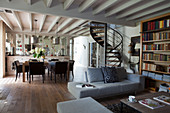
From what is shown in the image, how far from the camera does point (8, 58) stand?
656cm

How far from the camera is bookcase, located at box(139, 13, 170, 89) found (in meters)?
3.68

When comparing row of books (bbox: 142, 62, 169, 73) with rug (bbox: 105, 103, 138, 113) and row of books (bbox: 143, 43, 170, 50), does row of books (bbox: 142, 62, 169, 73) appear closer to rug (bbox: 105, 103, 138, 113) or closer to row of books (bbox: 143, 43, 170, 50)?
row of books (bbox: 143, 43, 170, 50)

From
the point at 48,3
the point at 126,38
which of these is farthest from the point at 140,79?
the point at 48,3

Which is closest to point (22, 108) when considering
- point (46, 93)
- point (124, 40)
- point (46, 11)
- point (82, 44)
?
point (46, 93)

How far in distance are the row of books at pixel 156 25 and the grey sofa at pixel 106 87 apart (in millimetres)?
1806

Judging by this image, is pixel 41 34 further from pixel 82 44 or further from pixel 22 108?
pixel 22 108

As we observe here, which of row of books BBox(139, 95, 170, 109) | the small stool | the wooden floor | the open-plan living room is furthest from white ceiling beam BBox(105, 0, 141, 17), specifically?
the small stool

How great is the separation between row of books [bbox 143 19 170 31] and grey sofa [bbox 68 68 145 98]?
1.81 meters

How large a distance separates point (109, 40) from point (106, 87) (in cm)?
401

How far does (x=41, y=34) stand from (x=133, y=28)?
5.78m

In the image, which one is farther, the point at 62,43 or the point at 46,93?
the point at 62,43

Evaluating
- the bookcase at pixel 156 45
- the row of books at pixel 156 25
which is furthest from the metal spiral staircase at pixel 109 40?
the row of books at pixel 156 25

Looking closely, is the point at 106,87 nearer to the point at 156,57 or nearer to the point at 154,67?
the point at 154,67

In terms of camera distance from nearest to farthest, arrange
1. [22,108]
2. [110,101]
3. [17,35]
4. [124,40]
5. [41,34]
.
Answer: [22,108] → [110,101] → [124,40] → [17,35] → [41,34]
